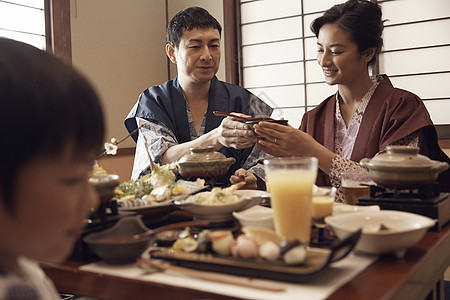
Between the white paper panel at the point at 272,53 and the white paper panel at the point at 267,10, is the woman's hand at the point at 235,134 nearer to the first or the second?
the white paper panel at the point at 272,53

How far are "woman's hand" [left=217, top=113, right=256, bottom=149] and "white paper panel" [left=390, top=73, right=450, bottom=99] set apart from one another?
2384mm

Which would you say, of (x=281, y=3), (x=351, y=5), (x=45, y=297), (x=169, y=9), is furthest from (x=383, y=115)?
(x=169, y=9)

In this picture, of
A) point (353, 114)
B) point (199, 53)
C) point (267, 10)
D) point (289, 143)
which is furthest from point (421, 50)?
point (289, 143)

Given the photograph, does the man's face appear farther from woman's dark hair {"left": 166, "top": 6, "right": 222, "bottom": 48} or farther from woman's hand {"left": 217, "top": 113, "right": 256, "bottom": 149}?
woman's hand {"left": 217, "top": 113, "right": 256, "bottom": 149}

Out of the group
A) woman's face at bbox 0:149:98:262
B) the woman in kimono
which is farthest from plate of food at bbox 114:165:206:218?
woman's face at bbox 0:149:98:262

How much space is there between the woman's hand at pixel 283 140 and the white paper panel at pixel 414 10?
2454 mm

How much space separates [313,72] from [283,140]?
261cm

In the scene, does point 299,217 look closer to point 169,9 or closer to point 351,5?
point 351,5

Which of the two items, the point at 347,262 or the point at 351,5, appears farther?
the point at 351,5

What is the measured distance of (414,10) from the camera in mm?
4191

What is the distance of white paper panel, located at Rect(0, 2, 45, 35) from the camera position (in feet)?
13.1

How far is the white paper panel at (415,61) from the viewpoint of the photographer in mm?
4102

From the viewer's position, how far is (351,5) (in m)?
2.62

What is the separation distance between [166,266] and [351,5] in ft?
6.78
